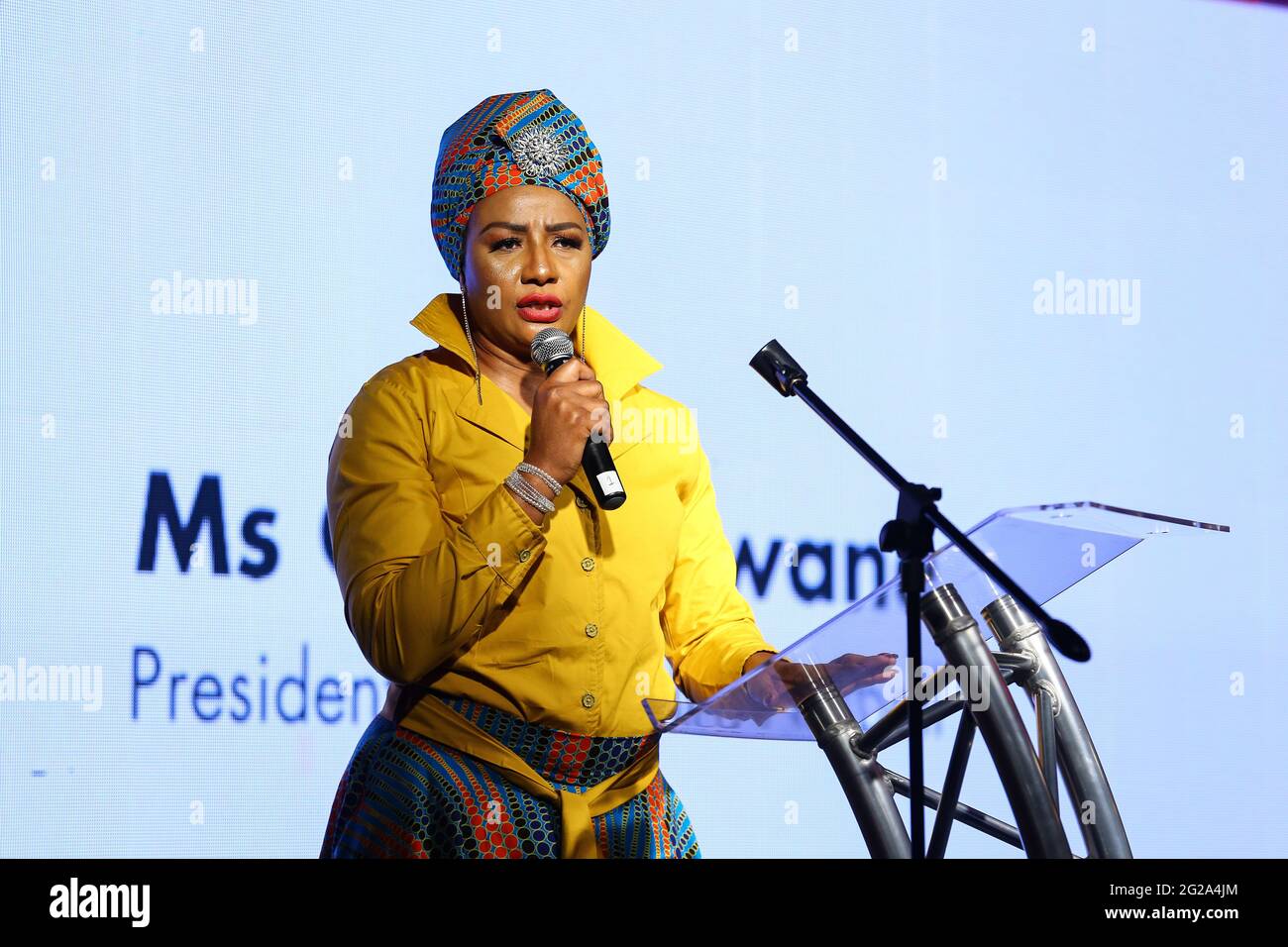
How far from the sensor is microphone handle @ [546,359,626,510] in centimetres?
162

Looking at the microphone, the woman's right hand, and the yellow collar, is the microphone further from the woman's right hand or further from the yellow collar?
the yellow collar

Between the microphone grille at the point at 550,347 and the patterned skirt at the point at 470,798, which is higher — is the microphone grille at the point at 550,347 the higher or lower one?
the higher one

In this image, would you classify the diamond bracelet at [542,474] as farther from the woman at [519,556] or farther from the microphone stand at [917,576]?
the microphone stand at [917,576]

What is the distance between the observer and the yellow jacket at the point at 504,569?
1646 millimetres

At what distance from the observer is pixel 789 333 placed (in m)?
3.29

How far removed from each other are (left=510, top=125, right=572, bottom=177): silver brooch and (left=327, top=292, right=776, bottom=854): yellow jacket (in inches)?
8.6

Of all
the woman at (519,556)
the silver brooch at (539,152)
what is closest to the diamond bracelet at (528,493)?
the woman at (519,556)

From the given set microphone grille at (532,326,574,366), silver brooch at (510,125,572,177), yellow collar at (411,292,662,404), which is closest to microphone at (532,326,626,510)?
microphone grille at (532,326,574,366)

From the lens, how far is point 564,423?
1.67 meters

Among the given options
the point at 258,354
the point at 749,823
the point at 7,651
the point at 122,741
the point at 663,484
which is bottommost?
the point at 749,823

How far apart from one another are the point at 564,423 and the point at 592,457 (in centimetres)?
5

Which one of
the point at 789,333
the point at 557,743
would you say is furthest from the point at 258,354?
the point at 557,743

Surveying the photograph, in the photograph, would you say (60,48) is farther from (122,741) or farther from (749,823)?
(749,823)
